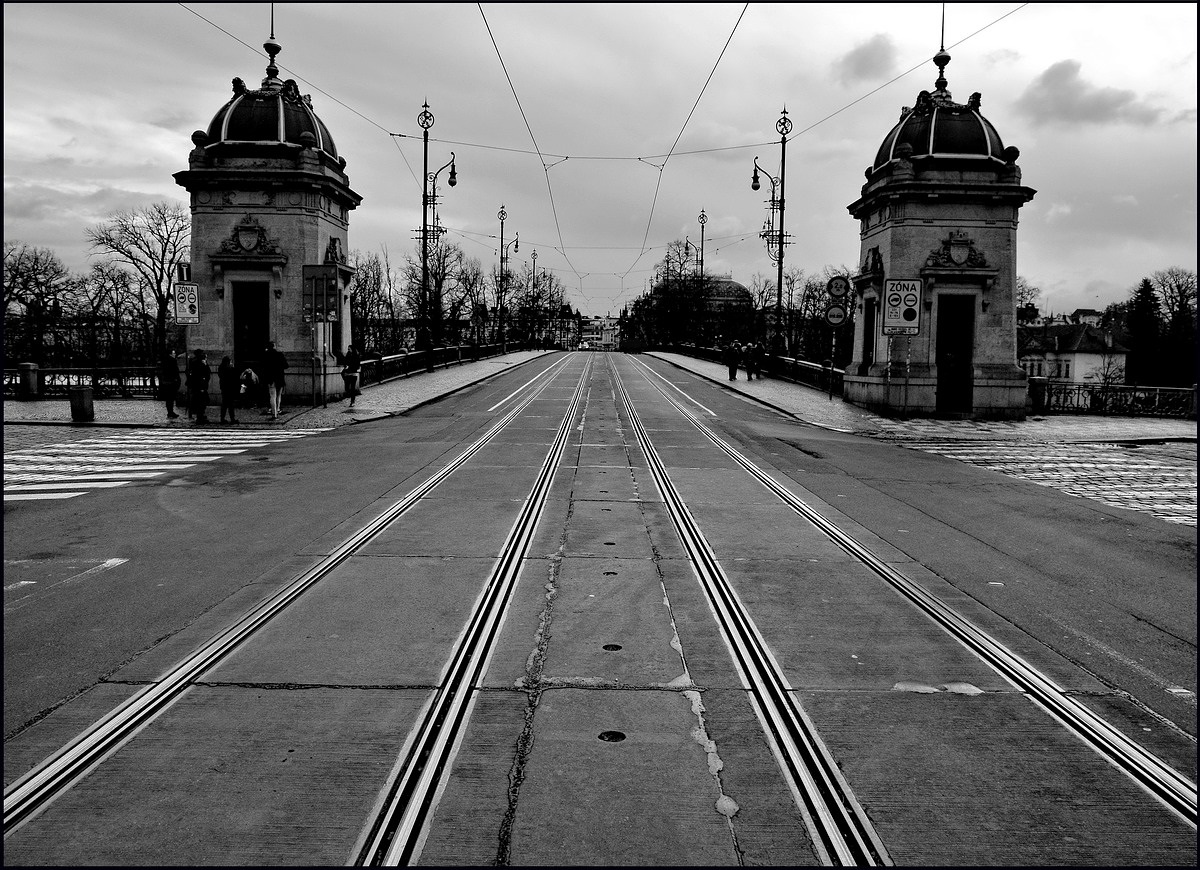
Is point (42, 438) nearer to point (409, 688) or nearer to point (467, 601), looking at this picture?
point (467, 601)

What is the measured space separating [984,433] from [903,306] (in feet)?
12.6

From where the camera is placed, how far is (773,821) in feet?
12.4

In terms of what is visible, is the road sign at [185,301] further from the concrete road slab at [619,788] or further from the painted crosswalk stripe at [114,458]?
the concrete road slab at [619,788]

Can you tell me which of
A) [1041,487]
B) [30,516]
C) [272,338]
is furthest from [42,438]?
[1041,487]

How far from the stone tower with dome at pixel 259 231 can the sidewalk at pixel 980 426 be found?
13791 mm

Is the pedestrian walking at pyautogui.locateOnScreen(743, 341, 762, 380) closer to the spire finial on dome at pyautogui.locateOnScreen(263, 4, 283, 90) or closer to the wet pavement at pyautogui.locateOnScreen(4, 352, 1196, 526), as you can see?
the wet pavement at pyautogui.locateOnScreen(4, 352, 1196, 526)

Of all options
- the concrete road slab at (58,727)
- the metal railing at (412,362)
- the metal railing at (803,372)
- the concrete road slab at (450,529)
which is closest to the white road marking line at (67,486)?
the concrete road slab at (450,529)

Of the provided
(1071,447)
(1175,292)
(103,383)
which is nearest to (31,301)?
(103,383)

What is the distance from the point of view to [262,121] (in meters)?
25.9

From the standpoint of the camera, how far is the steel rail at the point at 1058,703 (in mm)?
4113

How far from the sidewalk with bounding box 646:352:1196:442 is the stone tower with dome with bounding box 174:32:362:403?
13.8m

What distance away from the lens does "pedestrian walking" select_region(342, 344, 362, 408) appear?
2602 cm

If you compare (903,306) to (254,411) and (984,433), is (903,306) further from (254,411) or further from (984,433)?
(254,411)

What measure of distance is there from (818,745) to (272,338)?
956 inches
